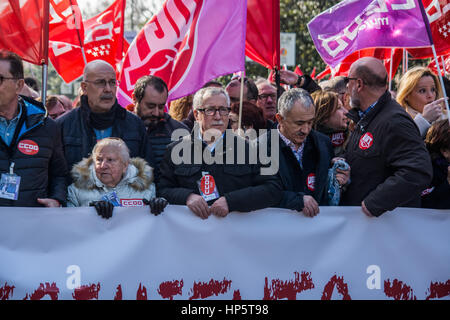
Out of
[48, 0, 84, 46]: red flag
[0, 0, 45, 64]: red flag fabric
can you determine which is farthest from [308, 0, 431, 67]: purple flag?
[48, 0, 84, 46]: red flag

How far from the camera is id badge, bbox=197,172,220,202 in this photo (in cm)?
433

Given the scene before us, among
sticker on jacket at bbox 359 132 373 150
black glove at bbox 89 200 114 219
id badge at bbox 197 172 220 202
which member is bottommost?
black glove at bbox 89 200 114 219

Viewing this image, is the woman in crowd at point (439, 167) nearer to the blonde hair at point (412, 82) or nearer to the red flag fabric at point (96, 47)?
the blonde hair at point (412, 82)

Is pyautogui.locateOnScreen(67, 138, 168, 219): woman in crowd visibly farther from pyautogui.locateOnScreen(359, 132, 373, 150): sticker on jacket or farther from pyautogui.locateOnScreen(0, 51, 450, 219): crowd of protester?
pyautogui.locateOnScreen(359, 132, 373, 150): sticker on jacket

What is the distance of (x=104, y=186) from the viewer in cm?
439

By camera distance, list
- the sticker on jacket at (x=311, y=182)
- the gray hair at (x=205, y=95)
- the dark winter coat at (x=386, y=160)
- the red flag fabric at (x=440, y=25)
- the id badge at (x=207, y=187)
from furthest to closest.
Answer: the red flag fabric at (x=440, y=25), the sticker on jacket at (x=311, y=182), the gray hair at (x=205, y=95), the id badge at (x=207, y=187), the dark winter coat at (x=386, y=160)

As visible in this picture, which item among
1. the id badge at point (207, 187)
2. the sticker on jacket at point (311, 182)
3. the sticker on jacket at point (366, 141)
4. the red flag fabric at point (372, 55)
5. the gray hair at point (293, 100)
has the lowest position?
the id badge at point (207, 187)

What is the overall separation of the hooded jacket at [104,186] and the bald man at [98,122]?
1.39 ft

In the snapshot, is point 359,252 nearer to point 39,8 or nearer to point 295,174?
point 295,174

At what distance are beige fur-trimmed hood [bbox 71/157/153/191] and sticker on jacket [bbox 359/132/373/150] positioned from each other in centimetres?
150

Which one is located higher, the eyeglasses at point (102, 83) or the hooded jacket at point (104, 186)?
the eyeglasses at point (102, 83)

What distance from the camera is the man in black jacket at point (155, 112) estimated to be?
5.31 m

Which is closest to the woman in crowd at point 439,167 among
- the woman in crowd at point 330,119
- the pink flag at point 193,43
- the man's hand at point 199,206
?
the woman in crowd at point 330,119
